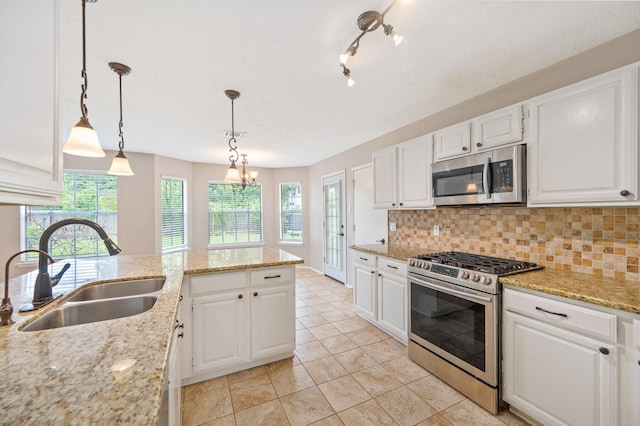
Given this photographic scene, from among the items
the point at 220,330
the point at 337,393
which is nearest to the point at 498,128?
the point at 337,393

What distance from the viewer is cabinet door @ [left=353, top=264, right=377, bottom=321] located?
300 centimetres

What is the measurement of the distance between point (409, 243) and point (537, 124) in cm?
183

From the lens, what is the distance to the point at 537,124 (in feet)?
6.04

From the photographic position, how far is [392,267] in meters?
2.69

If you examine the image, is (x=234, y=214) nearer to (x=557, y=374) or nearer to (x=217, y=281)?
(x=217, y=281)

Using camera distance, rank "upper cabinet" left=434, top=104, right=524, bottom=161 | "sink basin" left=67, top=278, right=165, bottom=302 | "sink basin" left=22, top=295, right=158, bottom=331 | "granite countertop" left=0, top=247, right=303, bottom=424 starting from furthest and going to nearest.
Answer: "upper cabinet" left=434, top=104, right=524, bottom=161 < "sink basin" left=67, top=278, right=165, bottom=302 < "sink basin" left=22, top=295, right=158, bottom=331 < "granite countertop" left=0, top=247, right=303, bottom=424

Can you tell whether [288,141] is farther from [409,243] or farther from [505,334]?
[505,334]

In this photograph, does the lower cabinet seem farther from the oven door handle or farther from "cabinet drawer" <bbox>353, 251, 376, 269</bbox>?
the oven door handle

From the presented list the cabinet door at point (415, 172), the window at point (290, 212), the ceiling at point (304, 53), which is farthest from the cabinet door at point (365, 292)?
the window at point (290, 212)

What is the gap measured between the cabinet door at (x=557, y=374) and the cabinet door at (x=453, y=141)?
54.7 inches

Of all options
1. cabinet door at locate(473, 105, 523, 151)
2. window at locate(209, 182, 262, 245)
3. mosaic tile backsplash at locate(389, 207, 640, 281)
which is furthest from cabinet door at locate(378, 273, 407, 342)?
window at locate(209, 182, 262, 245)

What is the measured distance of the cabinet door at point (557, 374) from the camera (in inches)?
53.2

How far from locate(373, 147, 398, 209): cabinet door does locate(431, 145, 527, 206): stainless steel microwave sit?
0.55 m

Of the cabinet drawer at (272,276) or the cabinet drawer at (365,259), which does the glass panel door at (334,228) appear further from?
the cabinet drawer at (272,276)
